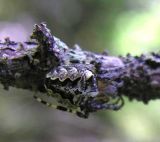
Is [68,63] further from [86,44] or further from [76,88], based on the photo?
[86,44]

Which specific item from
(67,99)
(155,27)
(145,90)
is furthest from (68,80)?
(155,27)

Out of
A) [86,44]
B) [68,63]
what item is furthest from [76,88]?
[86,44]

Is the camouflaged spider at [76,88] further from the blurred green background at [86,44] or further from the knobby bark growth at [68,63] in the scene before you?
the blurred green background at [86,44]

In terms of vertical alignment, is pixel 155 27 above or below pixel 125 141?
above

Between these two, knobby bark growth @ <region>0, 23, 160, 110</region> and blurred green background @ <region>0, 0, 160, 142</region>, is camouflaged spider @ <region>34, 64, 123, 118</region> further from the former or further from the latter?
blurred green background @ <region>0, 0, 160, 142</region>

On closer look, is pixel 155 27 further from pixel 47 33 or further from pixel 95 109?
pixel 47 33

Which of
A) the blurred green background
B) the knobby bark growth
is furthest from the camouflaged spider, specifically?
the blurred green background
